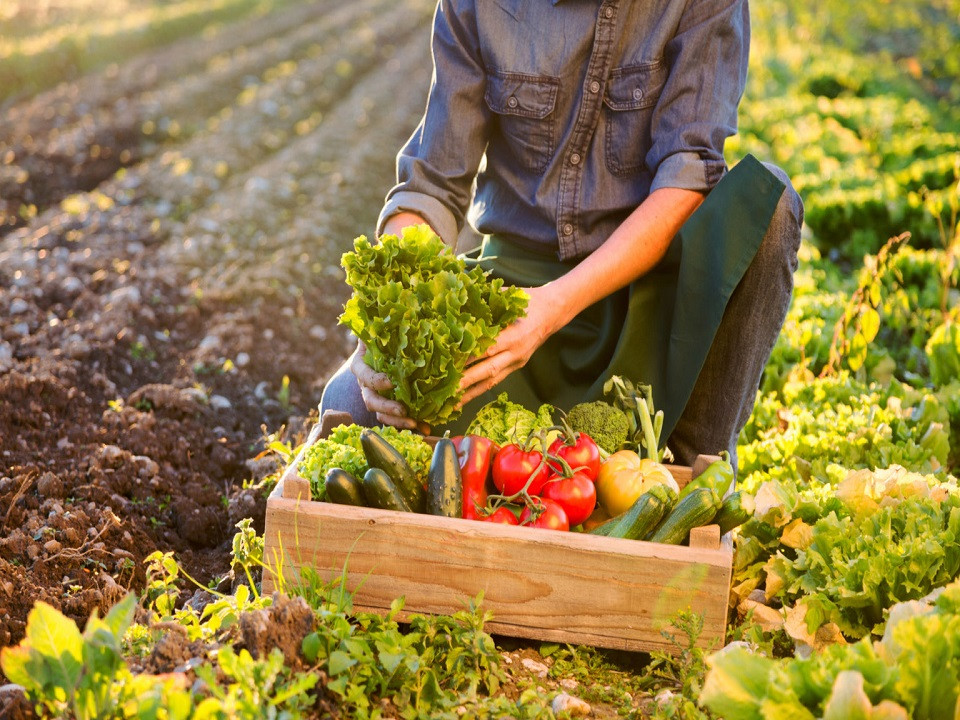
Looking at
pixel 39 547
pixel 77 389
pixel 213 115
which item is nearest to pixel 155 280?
pixel 77 389

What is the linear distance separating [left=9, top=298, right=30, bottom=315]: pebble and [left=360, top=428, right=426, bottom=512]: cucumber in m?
3.33

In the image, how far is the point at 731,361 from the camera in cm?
368

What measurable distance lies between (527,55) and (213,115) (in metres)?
8.25

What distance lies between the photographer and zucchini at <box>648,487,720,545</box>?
2879 millimetres

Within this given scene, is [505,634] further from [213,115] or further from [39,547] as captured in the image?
[213,115]

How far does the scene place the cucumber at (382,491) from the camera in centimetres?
287

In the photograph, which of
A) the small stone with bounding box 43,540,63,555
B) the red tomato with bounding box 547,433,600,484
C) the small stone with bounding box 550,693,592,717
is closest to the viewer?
the small stone with bounding box 550,693,592,717

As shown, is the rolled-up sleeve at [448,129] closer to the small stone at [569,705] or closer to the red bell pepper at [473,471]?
the red bell pepper at [473,471]

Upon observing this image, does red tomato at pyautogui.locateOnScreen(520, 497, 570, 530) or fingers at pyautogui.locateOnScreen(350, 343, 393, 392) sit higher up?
fingers at pyautogui.locateOnScreen(350, 343, 393, 392)

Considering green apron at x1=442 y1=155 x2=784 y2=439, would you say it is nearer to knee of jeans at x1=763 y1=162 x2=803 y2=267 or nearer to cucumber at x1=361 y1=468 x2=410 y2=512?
knee of jeans at x1=763 y1=162 x2=803 y2=267

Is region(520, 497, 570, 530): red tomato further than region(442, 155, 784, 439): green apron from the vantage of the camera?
No

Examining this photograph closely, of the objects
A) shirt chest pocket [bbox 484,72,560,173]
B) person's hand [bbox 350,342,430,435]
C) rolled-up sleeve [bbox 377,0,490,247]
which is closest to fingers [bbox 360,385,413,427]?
person's hand [bbox 350,342,430,435]

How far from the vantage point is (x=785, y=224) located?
11.5 ft

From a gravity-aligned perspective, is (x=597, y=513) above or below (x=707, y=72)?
below
